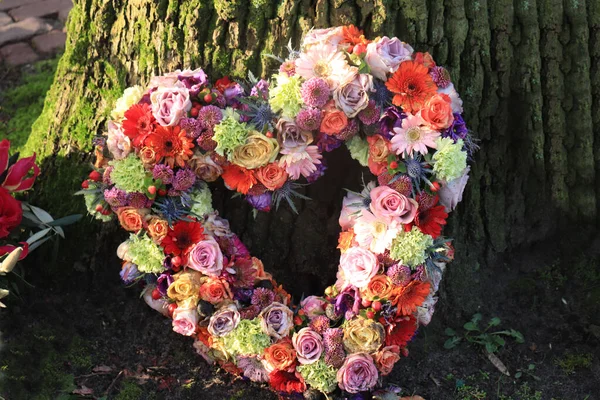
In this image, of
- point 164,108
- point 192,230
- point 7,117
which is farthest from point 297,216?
point 7,117

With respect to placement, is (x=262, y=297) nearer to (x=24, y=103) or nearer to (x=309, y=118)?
(x=309, y=118)

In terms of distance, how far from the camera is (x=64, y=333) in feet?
10.3

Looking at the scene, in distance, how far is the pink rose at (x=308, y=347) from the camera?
2.76m

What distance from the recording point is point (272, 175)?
279 cm

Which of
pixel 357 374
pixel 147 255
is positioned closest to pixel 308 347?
pixel 357 374

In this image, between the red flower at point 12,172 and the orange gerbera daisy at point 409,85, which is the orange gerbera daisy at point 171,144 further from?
the orange gerbera daisy at point 409,85

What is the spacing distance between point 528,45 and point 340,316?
1319mm

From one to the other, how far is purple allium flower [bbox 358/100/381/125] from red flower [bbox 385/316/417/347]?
0.77 meters

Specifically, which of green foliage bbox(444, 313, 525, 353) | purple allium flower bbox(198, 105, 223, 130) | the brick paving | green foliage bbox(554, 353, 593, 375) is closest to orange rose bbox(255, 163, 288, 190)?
purple allium flower bbox(198, 105, 223, 130)

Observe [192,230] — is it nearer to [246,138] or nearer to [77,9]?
[246,138]

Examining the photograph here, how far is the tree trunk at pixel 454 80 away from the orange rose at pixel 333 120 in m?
0.37

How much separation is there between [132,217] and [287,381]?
0.85 m

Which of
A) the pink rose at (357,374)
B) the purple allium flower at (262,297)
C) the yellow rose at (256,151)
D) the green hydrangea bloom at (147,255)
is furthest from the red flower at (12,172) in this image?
the pink rose at (357,374)

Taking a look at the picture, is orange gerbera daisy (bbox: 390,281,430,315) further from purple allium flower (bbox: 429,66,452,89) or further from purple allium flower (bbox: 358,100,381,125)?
purple allium flower (bbox: 429,66,452,89)
